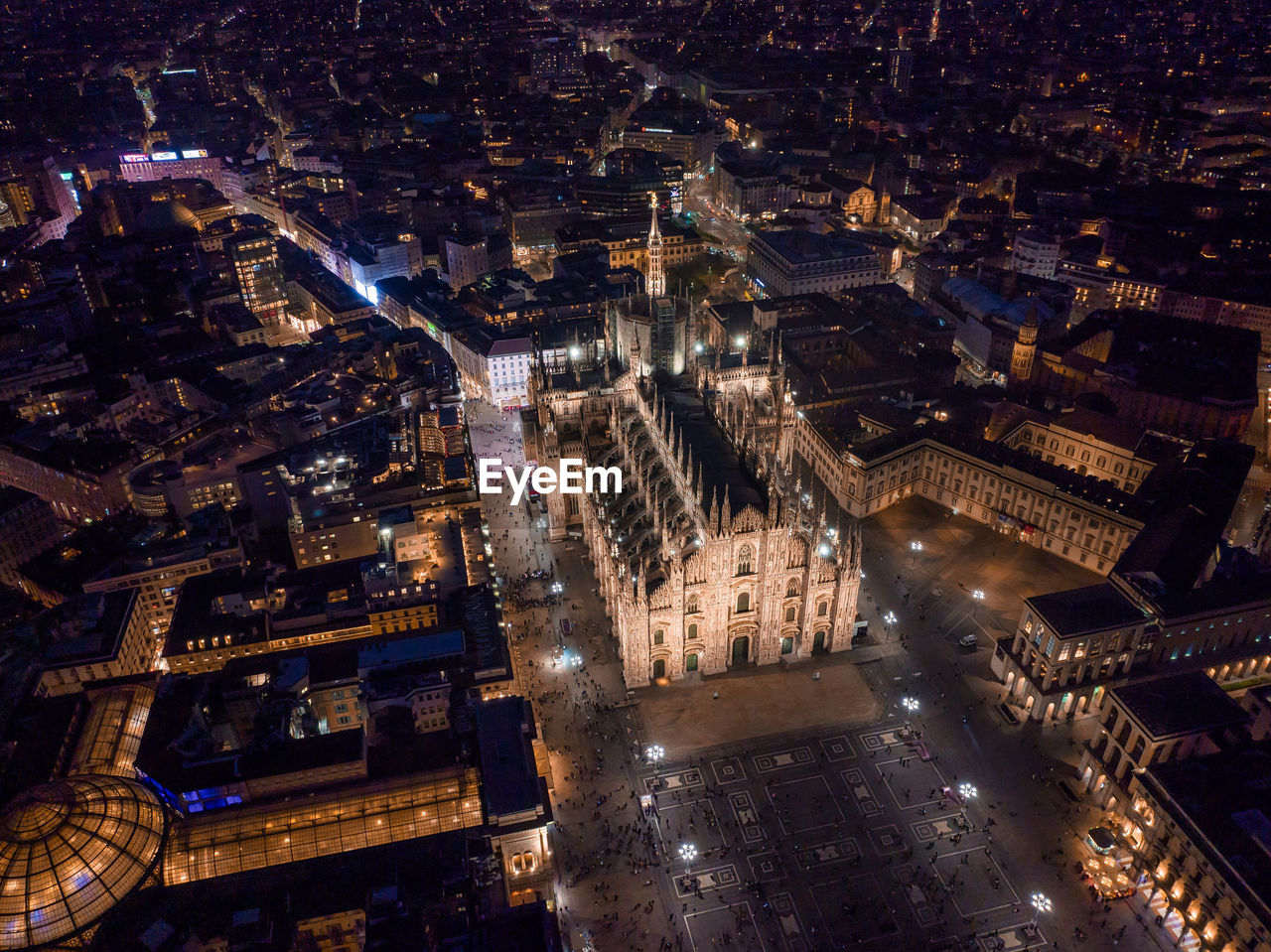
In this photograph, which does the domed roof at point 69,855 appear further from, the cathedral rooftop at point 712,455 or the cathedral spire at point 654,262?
the cathedral spire at point 654,262

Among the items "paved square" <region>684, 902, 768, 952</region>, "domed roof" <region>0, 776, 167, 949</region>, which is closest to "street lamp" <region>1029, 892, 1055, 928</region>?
"paved square" <region>684, 902, 768, 952</region>

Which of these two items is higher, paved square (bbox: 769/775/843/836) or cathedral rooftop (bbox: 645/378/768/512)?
cathedral rooftop (bbox: 645/378/768/512)

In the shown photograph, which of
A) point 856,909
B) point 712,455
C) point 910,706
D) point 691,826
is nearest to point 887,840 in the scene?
point 856,909

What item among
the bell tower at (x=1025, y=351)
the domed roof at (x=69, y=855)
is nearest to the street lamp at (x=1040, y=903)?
the domed roof at (x=69, y=855)

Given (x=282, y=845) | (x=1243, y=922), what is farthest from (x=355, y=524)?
(x=1243, y=922)

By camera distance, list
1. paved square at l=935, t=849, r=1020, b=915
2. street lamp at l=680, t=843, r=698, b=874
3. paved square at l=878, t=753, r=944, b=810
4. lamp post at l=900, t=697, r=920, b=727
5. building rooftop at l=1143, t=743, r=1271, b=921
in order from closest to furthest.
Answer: building rooftop at l=1143, t=743, r=1271, b=921 → paved square at l=935, t=849, r=1020, b=915 → street lamp at l=680, t=843, r=698, b=874 → paved square at l=878, t=753, r=944, b=810 → lamp post at l=900, t=697, r=920, b=727

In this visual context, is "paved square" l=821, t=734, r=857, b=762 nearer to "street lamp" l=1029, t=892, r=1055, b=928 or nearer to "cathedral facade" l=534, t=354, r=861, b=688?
"cathedral facade" l=534, t=354, r=861, b=688
